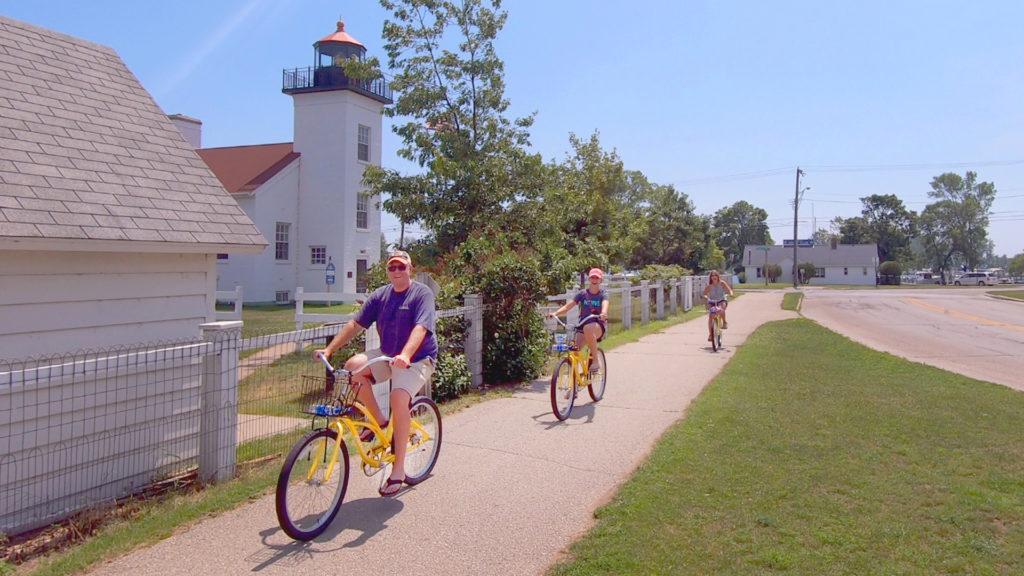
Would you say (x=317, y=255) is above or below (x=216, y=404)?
above

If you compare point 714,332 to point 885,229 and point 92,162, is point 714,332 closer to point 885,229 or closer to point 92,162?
point 92,162

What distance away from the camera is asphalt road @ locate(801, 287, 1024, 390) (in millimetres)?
13266

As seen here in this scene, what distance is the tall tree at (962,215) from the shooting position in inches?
4318

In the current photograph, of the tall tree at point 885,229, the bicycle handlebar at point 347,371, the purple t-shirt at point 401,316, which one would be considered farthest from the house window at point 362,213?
the tall tree at point 885,229

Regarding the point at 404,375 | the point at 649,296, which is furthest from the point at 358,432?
the point at 649,296

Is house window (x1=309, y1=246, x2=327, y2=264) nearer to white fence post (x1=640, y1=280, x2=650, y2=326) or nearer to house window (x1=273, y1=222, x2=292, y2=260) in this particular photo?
house window (x1=273, y1=222, x2=292, y2=260)

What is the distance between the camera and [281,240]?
31109 millimetres

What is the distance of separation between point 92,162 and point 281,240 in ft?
81.4

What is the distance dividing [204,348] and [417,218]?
7.06 m

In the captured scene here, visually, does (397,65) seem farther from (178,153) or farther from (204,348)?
(204,348)

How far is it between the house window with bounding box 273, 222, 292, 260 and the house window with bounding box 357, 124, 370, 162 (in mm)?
4223

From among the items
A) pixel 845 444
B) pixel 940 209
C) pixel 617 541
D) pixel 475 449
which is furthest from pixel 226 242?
pixel 940 209

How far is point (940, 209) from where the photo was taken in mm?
111875

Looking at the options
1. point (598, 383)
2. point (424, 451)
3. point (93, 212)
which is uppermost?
point (93, 212)
